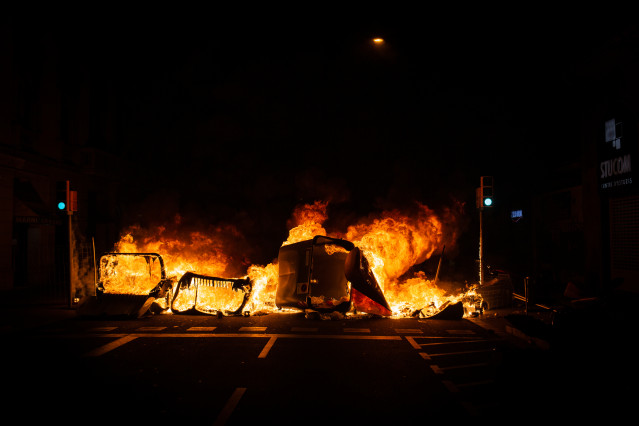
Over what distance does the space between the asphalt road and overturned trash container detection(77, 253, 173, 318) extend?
4.13 feet

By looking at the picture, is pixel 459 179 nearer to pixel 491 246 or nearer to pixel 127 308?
pixel 491 246

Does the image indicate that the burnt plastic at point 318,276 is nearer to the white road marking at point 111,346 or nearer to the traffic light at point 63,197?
the white road marking at point 111,346

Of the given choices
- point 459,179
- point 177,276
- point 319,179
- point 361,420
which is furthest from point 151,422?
point 459,179

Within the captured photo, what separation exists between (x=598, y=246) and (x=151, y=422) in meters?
15.3

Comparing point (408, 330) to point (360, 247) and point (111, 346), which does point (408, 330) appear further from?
point (111, 346)

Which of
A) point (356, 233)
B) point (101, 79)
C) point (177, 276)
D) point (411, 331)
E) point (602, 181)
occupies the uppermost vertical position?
point (101, 79)

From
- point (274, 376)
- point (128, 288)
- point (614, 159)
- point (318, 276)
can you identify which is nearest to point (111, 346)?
point (274, 376)

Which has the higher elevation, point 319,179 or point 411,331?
point 319,179

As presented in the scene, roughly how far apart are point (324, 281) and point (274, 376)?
5311mm

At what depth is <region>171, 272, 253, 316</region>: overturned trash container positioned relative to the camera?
39.2 feet

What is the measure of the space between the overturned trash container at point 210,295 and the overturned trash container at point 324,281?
145 centimetres

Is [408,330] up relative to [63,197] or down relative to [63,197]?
down

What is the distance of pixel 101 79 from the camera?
23609 mm

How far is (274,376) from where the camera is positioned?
6.19m
